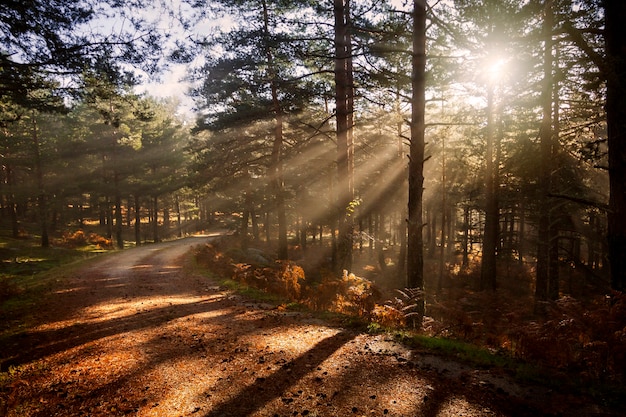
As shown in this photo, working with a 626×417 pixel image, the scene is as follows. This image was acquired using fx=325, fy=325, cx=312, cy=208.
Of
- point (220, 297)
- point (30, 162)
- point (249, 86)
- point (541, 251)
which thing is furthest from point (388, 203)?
point (30, 162)

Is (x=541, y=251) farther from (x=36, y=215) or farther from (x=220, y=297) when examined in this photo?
(x=36, y=215)

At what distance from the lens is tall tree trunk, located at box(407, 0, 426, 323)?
27.8 feet

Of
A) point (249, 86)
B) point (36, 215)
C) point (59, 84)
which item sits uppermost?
point (249, 86)

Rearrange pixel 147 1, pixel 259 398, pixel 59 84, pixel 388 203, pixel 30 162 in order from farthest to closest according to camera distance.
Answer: pixel 30 162
pixel 388 203
pixel 59 84
pixel 147 1
pixel 259 398

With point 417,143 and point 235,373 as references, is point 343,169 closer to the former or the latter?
point 417,143

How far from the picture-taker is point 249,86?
1523 cm

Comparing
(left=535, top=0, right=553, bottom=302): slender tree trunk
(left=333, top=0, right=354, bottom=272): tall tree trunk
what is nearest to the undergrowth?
(left=333, top=0, right=354, bottom=272): tall tree trunk

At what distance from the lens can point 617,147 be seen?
5.69 metres

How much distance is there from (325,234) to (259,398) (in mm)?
50553

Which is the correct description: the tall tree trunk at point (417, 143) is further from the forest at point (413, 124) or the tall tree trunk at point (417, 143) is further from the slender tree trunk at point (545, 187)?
the slender tree trunk at point (545, 187)

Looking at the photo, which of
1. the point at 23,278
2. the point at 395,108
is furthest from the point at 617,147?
the point at 23,278

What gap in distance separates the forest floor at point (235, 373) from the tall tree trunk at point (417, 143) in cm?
281

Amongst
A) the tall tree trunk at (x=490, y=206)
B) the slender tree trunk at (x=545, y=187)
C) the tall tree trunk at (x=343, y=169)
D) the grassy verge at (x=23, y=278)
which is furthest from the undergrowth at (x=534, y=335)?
the tall tree trunk at (x=490, y=206)

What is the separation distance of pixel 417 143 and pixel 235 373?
6834 mm
